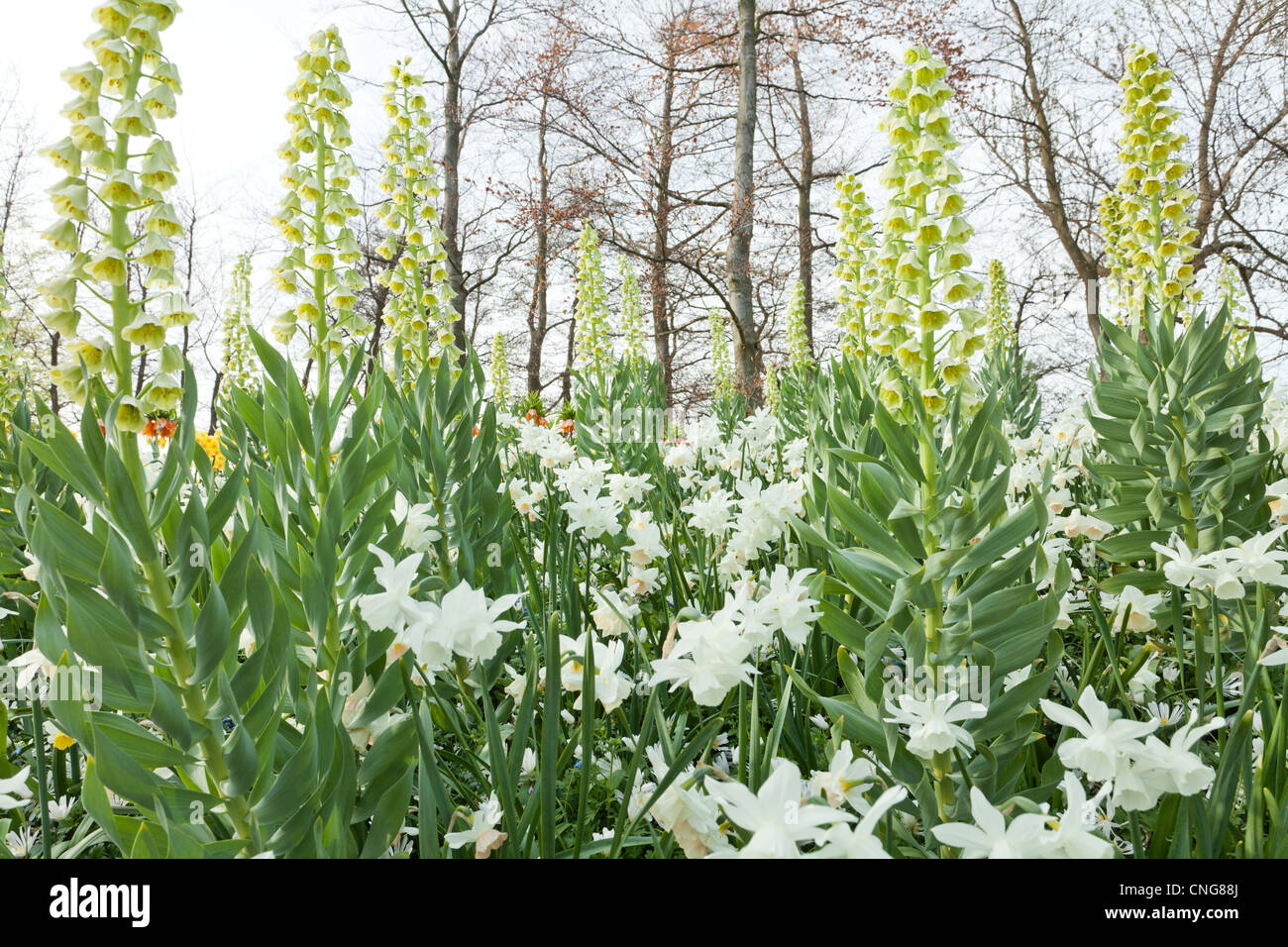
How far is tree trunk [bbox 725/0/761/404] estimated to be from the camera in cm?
1093

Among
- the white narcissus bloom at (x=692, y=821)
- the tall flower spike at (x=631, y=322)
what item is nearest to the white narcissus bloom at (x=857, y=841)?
the white narcissus bloom at (x=692, y=821)

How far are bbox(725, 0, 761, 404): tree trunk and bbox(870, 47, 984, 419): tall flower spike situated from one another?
29.2 feet

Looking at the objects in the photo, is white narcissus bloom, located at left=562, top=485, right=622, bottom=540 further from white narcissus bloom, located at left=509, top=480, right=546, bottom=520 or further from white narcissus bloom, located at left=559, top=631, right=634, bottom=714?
white narcissus bloom, located at left=509, top=480, right=546, bottom=520

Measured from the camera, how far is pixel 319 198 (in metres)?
2.02

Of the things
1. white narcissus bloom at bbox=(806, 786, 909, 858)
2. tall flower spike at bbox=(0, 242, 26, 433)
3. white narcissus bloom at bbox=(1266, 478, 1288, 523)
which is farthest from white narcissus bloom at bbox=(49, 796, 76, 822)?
white narcissus bloom at bbox=(1266, 478, 1288, 523)

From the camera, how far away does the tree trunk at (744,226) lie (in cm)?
1093

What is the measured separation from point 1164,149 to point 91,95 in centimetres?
333

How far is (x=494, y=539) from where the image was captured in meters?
2.49

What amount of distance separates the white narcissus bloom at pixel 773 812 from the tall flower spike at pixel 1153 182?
295 centimetres

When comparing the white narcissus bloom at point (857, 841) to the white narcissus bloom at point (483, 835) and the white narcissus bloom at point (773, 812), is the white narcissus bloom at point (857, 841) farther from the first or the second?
the white narcissus bloom at point (483, 835)
